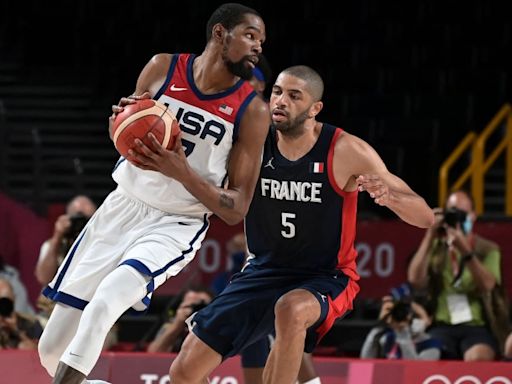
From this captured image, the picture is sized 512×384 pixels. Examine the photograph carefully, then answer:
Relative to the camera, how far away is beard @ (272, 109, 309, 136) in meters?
6.85

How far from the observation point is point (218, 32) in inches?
251

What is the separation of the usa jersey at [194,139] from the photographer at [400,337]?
261 cm

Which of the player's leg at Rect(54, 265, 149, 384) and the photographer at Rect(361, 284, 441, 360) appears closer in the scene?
the player's leg at Rect(54, 265, 149, 384)

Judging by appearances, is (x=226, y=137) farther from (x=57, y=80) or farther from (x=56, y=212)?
(x=57, y=80)

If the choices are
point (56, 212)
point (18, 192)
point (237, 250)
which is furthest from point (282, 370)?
point (18, 192)

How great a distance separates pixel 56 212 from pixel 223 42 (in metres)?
4.49

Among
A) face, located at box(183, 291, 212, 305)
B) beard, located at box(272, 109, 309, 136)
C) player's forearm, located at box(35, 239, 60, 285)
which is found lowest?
face, located at box(183, 291, 212, 305)

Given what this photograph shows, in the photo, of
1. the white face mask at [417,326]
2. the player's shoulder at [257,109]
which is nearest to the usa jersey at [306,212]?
the player's shoulder at [257,109]

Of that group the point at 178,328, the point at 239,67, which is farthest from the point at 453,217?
the point at 239,67

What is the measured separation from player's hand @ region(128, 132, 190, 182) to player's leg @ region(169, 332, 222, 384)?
1159 mm

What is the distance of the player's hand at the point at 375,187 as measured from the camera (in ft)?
20.3

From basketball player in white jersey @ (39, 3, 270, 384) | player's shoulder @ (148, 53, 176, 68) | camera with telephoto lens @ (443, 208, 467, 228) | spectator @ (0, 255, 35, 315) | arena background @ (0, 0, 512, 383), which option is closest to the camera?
basketball player in white jersey @ (39, 3, 270, 384)

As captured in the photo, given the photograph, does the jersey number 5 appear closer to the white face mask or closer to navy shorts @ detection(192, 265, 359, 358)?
navy shorts @ detection(192, 265, 359, 358)

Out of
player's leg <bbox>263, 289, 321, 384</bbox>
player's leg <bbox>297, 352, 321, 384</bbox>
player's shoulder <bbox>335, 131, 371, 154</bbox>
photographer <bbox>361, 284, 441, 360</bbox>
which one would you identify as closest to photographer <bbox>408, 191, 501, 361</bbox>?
photographer <bbox>361, 284, 441, 360</bbox>
